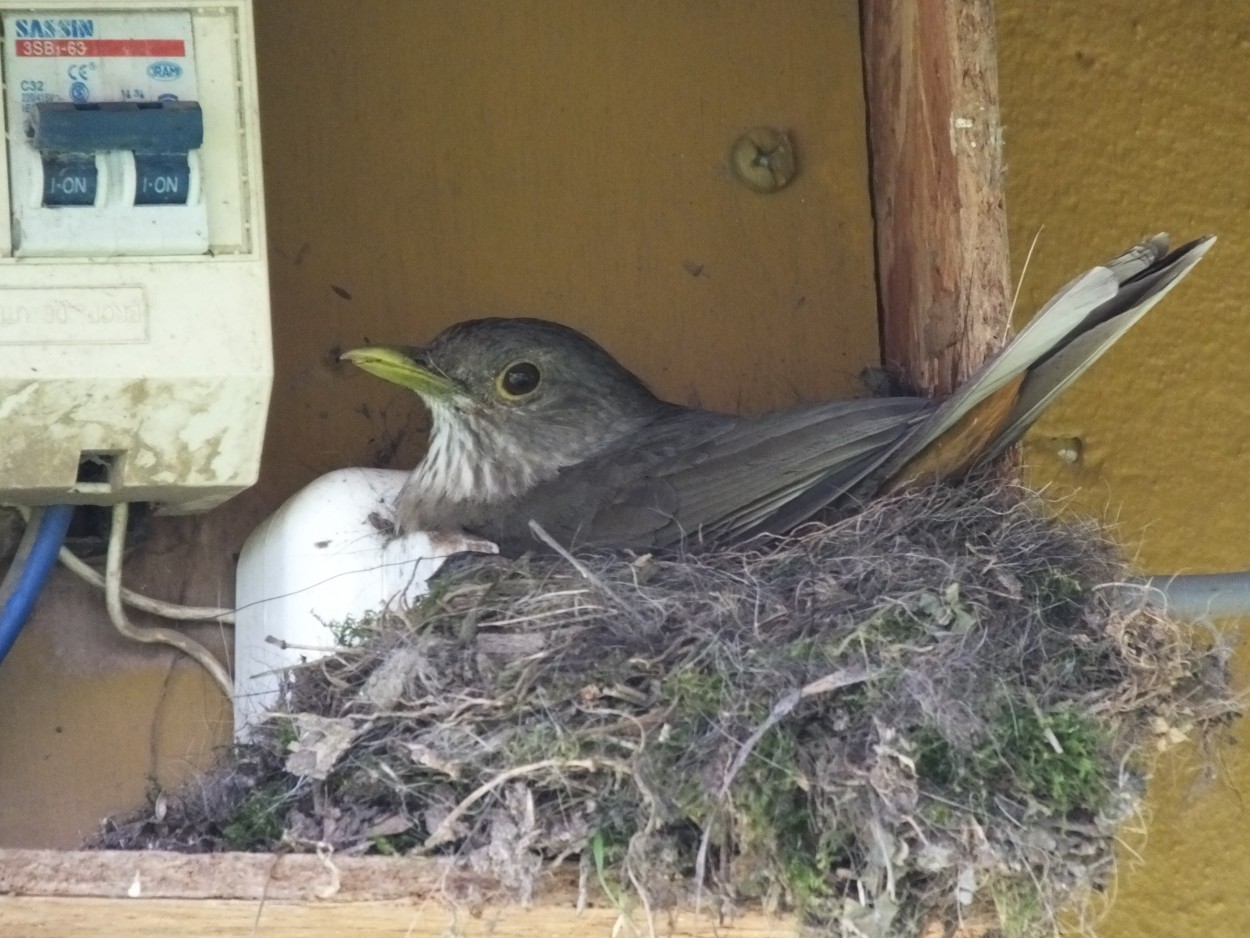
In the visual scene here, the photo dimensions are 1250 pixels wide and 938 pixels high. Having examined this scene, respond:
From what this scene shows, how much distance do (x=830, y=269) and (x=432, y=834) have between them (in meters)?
1.69

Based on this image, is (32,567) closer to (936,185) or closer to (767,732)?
(767,732)

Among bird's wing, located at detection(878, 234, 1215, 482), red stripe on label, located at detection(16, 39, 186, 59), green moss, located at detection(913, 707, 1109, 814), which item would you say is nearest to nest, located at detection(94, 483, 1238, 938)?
green moss, located at detection(913, 707, 1109, 814)

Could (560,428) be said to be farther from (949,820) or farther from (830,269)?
(949,820)

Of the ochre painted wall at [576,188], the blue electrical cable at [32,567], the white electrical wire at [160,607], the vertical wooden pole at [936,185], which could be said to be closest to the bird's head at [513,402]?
the ochre painted wall at [576,188]

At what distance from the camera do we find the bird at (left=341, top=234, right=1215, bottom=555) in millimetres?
2805

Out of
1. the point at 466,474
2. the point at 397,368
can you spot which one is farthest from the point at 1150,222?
the point at 397,368

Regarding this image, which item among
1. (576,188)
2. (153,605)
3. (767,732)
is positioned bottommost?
(767,732)

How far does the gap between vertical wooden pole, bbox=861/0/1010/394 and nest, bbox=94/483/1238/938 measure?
0.36 m

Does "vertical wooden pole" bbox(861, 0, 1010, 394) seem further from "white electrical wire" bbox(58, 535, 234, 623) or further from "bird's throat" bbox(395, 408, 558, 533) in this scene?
"white electrical wire" bbox(58, 535, 234, 623)

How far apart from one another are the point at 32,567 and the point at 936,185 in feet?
5.14

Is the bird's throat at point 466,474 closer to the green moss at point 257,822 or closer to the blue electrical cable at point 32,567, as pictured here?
the blue electrical cable at point 32,567

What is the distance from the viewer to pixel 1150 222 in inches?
156

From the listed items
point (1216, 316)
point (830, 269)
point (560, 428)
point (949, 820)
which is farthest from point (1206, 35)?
point (949, 820)

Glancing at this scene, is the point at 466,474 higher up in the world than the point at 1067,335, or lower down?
lower down
